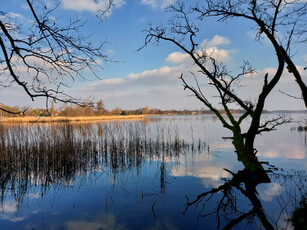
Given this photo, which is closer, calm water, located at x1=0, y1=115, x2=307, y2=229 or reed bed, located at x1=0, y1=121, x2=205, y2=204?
calm water, located at x1=0, y1=115, x2=307, y2=229

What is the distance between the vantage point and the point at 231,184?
4949 mm

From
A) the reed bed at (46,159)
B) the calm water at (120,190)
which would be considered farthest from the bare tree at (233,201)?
the reed bed at (46,159)

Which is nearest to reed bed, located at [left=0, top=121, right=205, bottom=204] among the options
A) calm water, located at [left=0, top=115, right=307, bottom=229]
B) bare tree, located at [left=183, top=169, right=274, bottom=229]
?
calm water, located at [left=0, top=115, right=307, bottom=229]

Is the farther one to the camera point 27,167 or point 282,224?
point 27,167

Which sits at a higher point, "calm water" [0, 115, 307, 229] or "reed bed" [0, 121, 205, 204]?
"reed bed" [0, 121, 205, 204]

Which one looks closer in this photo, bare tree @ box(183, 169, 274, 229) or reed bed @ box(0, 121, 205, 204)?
bare tree @ box(183, 169, 274, 229)

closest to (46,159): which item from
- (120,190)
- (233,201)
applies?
(120,190)

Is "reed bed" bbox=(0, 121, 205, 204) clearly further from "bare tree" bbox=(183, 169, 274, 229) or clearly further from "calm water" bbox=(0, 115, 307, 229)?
"bare tree" bbox=(183, 169, 274, 229)

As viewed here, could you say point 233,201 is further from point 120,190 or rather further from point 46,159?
point 46,159

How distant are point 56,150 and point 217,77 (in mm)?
5582

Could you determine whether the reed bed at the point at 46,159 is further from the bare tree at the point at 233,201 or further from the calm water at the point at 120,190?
the bare tree at the point at 233,201

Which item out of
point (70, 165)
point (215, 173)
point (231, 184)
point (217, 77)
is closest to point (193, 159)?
point (215, 173)

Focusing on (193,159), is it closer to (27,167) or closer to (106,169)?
(106,169)

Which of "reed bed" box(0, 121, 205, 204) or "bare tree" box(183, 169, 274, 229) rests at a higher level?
"reed bed" box(0, 121, 205, 204)
